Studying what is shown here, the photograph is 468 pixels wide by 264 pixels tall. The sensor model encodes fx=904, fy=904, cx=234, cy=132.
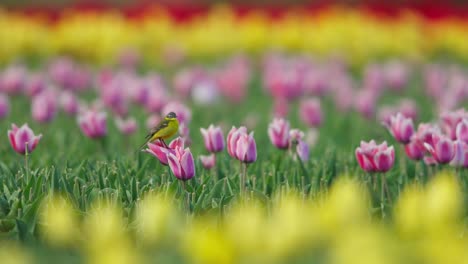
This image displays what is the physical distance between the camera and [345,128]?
255 inches

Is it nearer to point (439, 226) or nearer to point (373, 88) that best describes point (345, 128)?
point (373, 88)

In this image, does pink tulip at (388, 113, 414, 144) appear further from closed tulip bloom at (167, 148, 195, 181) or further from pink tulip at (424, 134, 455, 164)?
closed tulip bloom at (167, 148, 195, 181)

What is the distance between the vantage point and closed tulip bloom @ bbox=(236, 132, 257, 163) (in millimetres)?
3064

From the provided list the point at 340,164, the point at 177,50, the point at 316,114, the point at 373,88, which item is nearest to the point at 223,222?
the point at 340,164

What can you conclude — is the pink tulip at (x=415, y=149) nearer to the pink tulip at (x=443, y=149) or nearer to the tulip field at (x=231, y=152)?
the tulip field at (x=231, y=152)

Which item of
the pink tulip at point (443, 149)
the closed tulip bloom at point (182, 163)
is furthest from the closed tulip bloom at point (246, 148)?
the pink tulip at point (443, 149)

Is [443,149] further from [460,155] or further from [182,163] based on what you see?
[182,163]

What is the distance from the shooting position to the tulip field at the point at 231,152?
5.90 ft

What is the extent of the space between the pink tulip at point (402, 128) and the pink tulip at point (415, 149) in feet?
0.10

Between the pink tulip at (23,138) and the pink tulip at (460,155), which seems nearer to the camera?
the pink tulip at (460,155)

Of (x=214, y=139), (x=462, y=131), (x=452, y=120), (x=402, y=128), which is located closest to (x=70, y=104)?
(x=214, y=139)

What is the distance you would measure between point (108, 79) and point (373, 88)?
2.12 metres

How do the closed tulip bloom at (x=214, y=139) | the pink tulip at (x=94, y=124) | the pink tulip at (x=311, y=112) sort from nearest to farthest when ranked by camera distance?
1. the closed tulip bloom at (x=214, y=139)
2. the pink tulip at (x=94, y=124)
3. the pink tulip at (x=311, y=112)

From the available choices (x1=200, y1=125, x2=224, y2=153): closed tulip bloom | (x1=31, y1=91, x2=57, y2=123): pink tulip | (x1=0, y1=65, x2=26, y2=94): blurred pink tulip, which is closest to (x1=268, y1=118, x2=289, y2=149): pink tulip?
(x1=200, y1=125, x2=224, y2=153): closed tulip bloom
